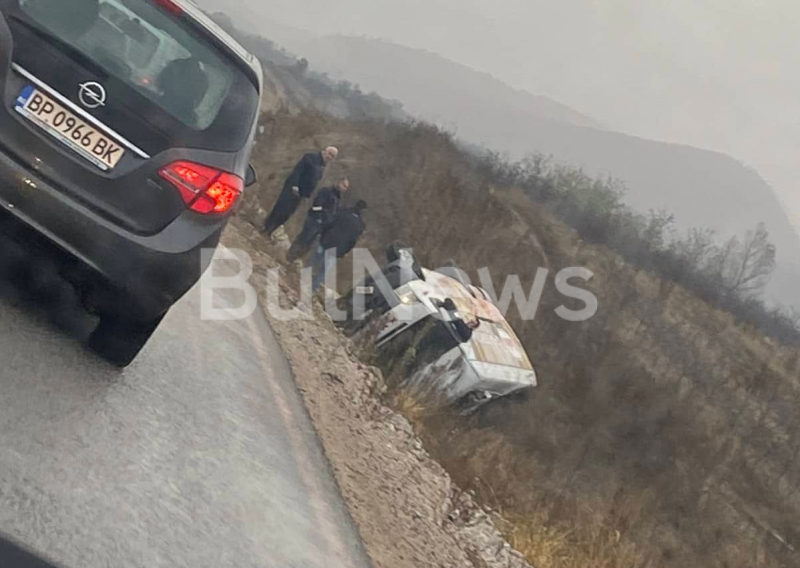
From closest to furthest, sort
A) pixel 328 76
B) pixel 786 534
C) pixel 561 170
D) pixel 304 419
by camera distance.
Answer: pixel 304 419, pixel 786 534, pixel 561 170, pixel 328 76

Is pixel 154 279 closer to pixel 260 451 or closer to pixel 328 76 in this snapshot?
pixel 260 451

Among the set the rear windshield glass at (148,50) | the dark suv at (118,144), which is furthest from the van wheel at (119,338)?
the rear windshield glass at (148,50)

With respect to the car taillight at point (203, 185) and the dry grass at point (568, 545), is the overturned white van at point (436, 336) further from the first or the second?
the car taillight at point (203, 185)

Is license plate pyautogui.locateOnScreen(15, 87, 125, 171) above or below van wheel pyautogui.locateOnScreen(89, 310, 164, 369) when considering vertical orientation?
above

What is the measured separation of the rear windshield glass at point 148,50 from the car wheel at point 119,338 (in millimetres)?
1151

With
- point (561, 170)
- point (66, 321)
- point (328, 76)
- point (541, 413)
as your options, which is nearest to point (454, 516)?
point (66, 321)

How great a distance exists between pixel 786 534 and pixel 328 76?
263 feet

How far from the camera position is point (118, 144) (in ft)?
16.7

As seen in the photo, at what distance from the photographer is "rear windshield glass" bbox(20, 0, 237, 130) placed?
16.7 ft

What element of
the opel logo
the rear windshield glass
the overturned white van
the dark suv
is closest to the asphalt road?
the dark suv

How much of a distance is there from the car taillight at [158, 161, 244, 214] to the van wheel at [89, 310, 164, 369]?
2.44ft

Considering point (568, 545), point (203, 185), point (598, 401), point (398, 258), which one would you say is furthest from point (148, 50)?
point (598, 401)

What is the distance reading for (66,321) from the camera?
635 centimetres

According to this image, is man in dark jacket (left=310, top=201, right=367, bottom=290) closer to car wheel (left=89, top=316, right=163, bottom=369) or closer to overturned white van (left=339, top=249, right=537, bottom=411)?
overturned white van (left=339, top=249, right=537, bottom=411)
